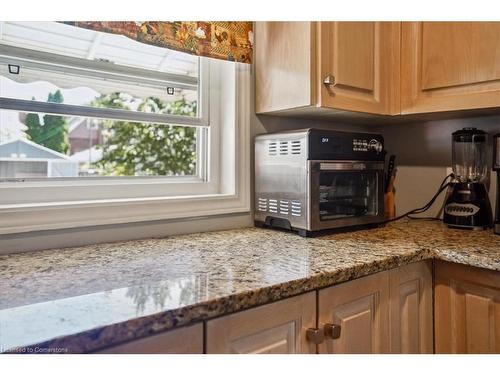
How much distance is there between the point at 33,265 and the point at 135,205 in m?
0.36

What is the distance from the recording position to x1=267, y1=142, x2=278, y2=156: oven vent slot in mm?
1304

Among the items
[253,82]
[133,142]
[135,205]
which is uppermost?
[253,82]

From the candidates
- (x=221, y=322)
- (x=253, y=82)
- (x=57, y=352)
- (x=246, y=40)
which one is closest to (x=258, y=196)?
(x=253, y=82)

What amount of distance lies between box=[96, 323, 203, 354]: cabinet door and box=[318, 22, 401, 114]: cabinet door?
2.72 feet

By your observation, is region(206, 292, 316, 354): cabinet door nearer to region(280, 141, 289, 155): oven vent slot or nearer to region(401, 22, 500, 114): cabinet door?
region(280, 141, 289, 155): oven vent slot

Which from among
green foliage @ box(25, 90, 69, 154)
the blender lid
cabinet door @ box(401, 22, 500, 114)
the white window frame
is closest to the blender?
the blender lid

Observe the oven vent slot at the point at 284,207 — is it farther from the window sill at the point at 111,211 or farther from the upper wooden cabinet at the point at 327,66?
the upper wooden cabinet at the point at 327,66

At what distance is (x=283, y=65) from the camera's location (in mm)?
1291

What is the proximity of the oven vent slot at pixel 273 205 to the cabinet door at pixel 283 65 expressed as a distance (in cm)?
33

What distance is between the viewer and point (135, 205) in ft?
3.89

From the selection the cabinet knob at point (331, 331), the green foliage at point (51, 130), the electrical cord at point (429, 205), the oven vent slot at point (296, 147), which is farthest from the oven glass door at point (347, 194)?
the green foliage at point (51, 130)

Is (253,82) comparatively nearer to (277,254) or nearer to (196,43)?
(196,43)

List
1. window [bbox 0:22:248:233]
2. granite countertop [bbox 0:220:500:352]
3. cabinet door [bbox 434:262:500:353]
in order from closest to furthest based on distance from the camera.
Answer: granite countertop [bbox 0:220:500:352] → cabinet door [bbox 434:262:500:353] → window [bbox 0:22:248:233]

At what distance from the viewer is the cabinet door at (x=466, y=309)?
994 mm
